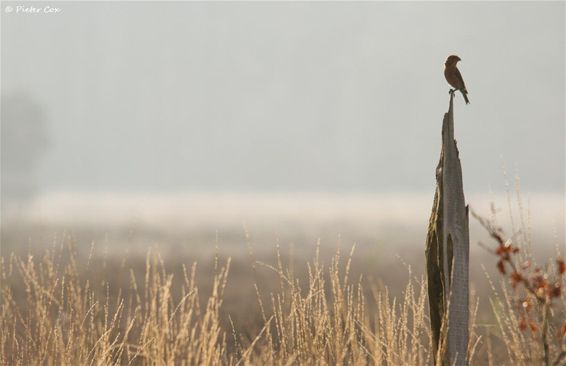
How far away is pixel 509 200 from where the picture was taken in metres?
4.97

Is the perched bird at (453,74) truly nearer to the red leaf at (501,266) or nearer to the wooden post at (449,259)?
the wooden post at (449,259)

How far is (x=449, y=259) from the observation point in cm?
445

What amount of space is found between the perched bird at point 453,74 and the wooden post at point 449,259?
25 centimetres

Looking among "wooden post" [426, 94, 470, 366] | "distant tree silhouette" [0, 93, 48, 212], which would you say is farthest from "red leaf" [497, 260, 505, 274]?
"distant tree silhouette" [0, 93, 48, 212]

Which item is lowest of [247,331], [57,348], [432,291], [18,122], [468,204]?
[247,331]

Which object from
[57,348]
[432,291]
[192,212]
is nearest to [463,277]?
[432,291]

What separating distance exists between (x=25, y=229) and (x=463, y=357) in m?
37.5

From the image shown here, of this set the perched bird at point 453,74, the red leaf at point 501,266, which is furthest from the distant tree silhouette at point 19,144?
the red leaf at point 501,266

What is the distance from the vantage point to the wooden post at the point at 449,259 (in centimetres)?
442

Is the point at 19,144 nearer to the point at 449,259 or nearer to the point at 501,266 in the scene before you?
the point at 449,259

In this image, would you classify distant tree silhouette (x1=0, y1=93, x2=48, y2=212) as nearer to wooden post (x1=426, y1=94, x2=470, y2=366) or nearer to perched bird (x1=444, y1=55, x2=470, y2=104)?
perched bird (x1=444, y1=55, x2=470, y2=104)

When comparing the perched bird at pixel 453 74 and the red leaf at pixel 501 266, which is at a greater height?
the perched bird at pixel 453 74

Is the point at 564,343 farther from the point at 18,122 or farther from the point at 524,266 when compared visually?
the point at 18,122

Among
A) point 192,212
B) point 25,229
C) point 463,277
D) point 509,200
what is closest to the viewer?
point 463,277
